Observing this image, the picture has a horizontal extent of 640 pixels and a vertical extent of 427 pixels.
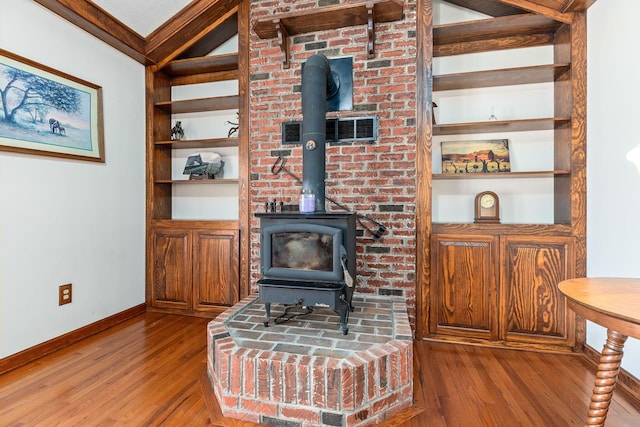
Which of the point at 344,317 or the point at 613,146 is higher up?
the point at 613,146

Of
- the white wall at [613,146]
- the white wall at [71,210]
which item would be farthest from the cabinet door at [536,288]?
the white wall at [71,210]

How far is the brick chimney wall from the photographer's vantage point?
2.38 meters

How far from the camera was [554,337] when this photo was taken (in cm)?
219

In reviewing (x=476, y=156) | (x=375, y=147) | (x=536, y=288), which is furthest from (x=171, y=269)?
(x=536, y=288)

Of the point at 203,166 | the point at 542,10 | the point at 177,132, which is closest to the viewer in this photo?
the point at 542,10

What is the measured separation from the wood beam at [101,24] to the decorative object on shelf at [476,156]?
2758 millimetres

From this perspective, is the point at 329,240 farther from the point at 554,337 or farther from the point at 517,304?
the point at 554,337

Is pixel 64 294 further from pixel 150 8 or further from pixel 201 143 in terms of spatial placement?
pixel 150 8

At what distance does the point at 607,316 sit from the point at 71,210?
9.86 feet

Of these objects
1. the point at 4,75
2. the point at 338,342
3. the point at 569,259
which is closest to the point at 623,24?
the point at 569,259

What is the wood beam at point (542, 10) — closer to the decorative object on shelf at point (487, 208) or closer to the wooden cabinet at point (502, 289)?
the decorative object on shelf at point (487, 208)

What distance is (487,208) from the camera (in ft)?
7.89

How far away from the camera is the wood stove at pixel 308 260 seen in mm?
1795

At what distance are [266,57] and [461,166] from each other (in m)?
1.82
